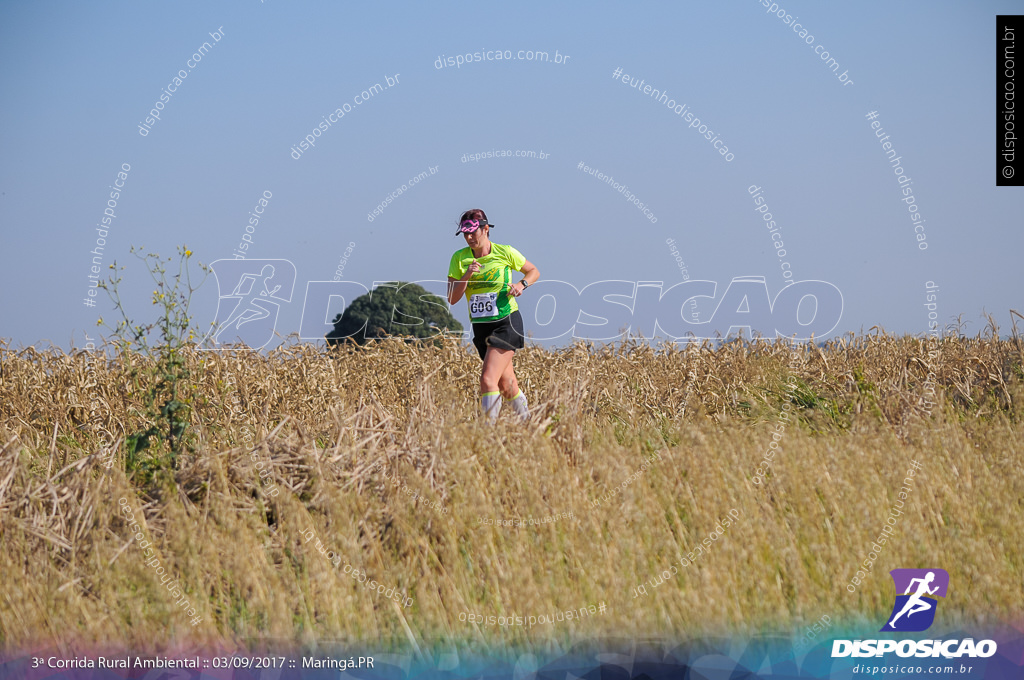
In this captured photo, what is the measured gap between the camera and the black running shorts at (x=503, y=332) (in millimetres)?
7430

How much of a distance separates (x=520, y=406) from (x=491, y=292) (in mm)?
1193

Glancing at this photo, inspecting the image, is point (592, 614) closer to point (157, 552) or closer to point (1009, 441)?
point (157, 552)

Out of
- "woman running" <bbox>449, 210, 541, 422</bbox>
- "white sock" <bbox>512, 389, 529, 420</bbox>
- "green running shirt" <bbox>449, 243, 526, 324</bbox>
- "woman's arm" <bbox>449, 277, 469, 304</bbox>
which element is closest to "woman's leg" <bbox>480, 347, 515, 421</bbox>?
"woman running" <bbox>449, 210, 541, 422</bbox>

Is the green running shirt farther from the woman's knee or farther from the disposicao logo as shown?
the disposicao logo

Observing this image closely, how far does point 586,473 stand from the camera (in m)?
5.70

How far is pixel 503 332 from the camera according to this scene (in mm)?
7492

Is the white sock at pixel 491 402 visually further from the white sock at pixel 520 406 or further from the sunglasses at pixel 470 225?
the sunglasses at pixel 470 225

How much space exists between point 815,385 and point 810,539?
4.31 meters

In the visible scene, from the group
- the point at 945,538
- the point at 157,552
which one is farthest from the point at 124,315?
the point at 945,538

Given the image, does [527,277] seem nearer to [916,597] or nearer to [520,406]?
[520,406]

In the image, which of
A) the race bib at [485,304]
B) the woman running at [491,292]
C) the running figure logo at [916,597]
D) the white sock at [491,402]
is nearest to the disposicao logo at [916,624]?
the running figure logo at [916,597]

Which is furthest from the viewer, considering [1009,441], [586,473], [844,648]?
[1009,441]

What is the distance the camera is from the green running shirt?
7.43 metres

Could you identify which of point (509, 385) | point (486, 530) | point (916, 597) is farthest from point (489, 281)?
point (916, 597)
